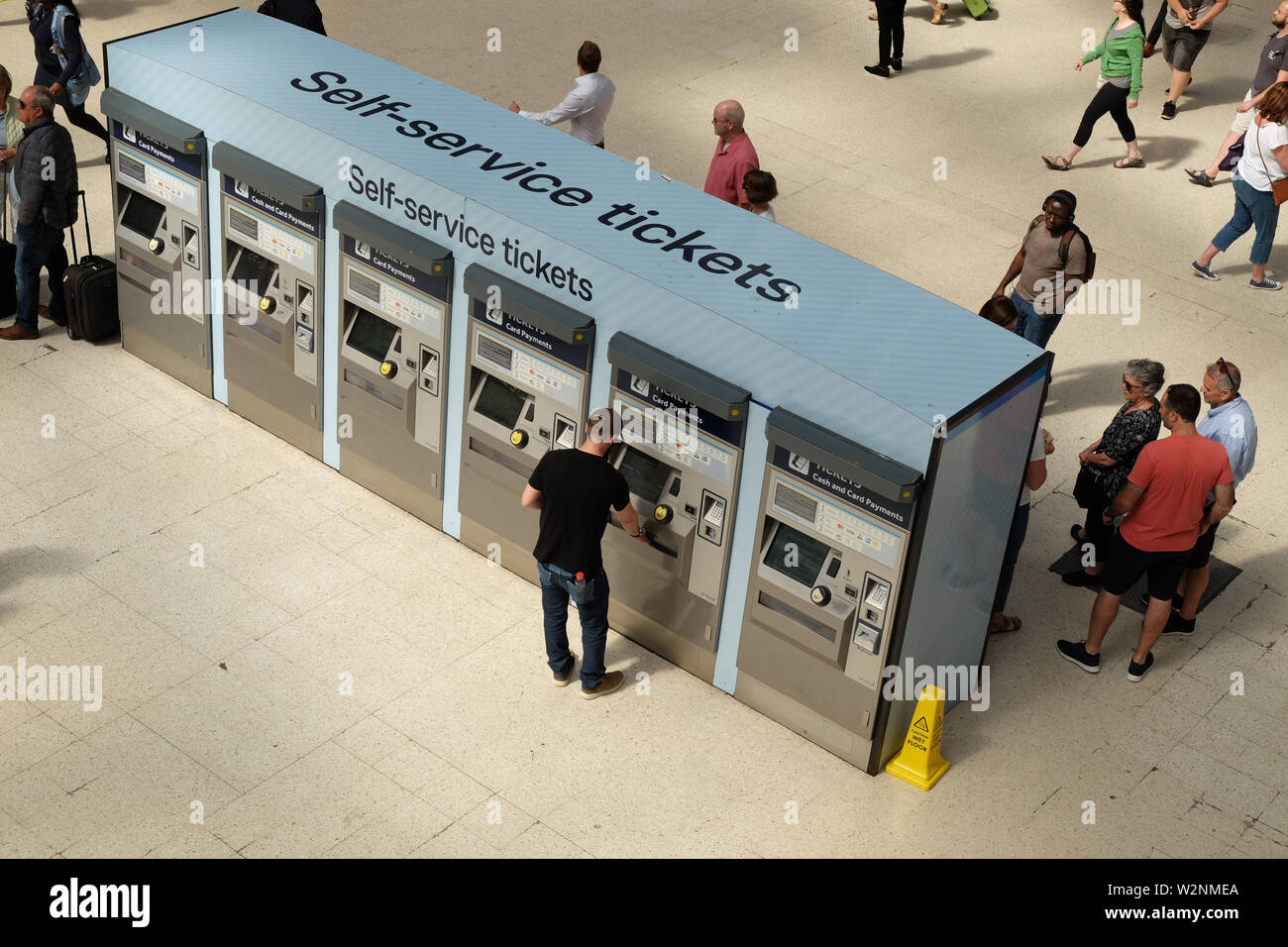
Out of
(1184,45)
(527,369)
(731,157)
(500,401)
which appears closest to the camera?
(527,369)

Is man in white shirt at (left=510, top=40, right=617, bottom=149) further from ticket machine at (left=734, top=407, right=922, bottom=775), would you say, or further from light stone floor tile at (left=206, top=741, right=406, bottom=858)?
light stone floor tile at (left=206, top=741, right=406, bottom=858)

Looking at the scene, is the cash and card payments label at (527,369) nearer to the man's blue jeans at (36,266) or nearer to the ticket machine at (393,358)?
the ticket machine at (393,358)

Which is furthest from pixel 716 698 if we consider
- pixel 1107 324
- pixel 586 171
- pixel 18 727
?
pixel 1107 324

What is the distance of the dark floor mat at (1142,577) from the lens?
28.5 feet

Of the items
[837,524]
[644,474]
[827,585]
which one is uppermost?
[837,524]

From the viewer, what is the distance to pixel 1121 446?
809cm

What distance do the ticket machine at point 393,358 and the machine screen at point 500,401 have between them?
0.93 feet

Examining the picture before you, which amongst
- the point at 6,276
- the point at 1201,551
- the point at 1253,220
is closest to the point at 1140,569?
the point at 1201,551

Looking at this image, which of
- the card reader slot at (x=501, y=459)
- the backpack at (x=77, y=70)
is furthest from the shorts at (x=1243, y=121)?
the backpack at (x=77, y=70)

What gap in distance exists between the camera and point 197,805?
22.8 feet

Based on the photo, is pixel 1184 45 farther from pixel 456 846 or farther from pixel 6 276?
pixel 456 846

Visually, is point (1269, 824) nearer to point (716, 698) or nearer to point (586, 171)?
point (716, 698)

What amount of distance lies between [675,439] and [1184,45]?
366 inches

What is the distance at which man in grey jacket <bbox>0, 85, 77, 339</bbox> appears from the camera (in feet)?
31.6
